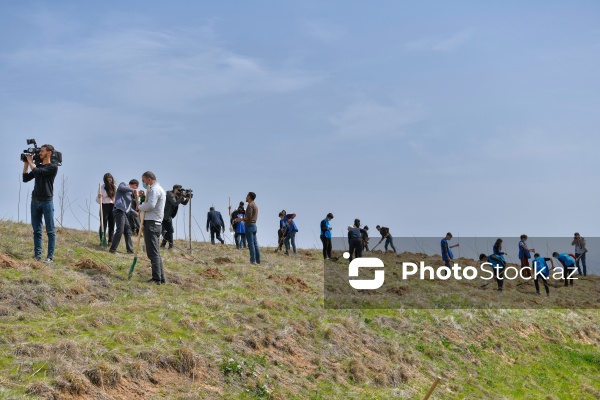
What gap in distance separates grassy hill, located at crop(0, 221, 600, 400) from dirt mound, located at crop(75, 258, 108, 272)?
1.3 inches

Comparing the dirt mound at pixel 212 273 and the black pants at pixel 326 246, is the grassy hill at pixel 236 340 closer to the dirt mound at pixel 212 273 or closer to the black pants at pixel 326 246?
the dirt mound at pixel 212 273

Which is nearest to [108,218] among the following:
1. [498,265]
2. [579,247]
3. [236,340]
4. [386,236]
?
[236,340]

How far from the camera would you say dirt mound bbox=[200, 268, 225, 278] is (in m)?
18.7

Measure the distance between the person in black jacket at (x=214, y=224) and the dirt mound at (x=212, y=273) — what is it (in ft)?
37.1

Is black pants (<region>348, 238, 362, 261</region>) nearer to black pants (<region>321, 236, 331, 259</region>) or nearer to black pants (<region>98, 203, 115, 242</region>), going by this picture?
black pants (<region>321, 236, 331, 259</region>)

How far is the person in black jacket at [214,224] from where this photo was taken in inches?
1208

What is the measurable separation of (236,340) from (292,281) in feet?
22.6

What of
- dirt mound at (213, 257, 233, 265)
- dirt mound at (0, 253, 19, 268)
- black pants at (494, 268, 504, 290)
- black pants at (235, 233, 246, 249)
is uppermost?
black pants at (235, 233, 246, 249)

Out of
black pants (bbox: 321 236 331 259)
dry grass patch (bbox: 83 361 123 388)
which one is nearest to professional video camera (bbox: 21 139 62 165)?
dry grass patch (bbox: 83 361 123 388)

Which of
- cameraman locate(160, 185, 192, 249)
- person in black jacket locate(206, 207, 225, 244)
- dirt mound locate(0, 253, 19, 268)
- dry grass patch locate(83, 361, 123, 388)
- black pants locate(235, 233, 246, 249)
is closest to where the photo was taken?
dry grass patch locate(83, 361, 123, 388)

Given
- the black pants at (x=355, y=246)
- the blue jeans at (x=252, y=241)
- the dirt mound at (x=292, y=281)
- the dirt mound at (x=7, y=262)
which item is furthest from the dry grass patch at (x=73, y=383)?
the black pants at (x=355, y=246)

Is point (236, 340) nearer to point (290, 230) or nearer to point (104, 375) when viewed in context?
point (104, 375)

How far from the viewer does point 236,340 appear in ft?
44.0

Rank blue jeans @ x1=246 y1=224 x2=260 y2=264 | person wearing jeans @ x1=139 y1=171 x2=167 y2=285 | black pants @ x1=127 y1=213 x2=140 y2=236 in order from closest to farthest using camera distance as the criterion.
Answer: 1. person wearing jeans @ x1=139 y1=171 x2=167 y2=285
2. blue jeans @ x1=246 y1=224 x2=260 y2=264
3. black pants @ x1=127 y1=213 x2=140 y2=236
